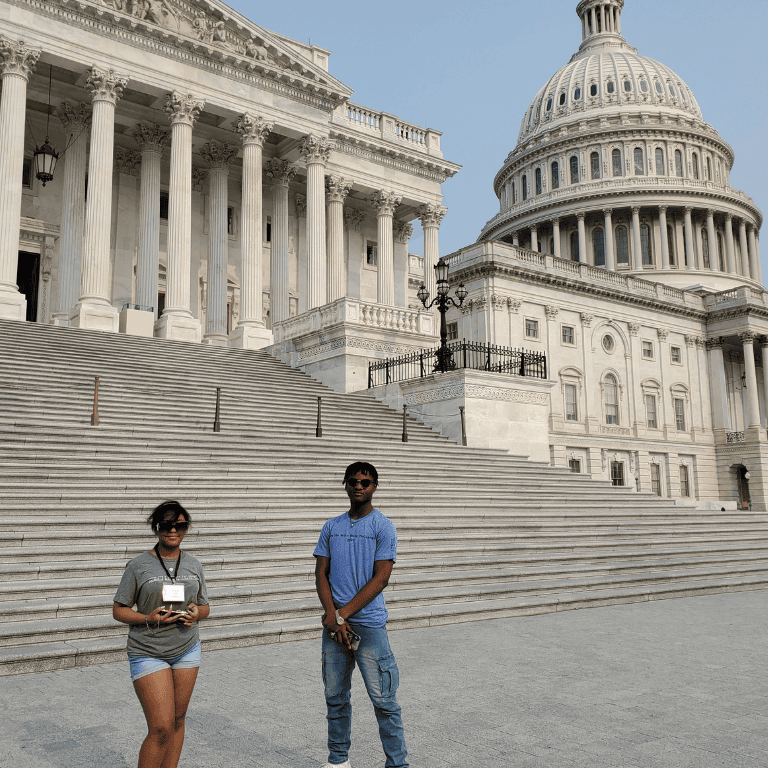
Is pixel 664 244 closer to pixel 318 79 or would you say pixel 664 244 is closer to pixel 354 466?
pixel 318 79

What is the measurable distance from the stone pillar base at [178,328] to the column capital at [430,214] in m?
17.0

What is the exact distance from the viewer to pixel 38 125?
3425 centimetres

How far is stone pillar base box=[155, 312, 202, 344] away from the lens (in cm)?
3036

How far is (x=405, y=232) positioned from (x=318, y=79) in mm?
12065

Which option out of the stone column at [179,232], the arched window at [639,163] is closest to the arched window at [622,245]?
the arched window at [639,163]

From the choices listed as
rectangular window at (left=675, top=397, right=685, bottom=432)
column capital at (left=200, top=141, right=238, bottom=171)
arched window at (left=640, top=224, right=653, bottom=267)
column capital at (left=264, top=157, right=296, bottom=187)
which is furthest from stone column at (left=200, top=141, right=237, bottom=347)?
arched window at (left=640, top=224, right=653, bottom=267)

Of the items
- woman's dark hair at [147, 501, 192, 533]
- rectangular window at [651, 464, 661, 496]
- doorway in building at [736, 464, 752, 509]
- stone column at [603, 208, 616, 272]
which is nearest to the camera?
woman's dark hair at [147, 501, 192, 533]

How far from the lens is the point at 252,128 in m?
33.9

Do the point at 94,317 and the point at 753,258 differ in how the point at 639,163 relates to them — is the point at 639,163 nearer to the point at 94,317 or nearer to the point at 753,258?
the point at 753,258

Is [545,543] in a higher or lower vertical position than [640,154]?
lower

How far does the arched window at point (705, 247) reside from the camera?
83375 mm

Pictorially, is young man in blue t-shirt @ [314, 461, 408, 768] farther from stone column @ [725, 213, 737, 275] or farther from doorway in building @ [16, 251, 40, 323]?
stone column @ [725, 213, 737, 275]

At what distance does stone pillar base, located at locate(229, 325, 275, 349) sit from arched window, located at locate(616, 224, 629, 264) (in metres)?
59.0

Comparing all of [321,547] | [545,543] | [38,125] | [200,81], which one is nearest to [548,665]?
[321,547]
